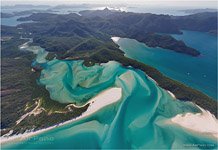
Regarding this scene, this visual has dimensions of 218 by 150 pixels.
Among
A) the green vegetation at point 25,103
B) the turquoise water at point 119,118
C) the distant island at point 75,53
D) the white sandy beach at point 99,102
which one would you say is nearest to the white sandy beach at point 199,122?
the turquoise water at point 119,118

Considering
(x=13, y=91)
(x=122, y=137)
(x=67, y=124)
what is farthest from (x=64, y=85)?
(x=122, y=137)

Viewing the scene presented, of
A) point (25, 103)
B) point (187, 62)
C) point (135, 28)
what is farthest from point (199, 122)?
point (135, 28)

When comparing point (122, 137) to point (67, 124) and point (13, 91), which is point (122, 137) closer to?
point (67, 124)

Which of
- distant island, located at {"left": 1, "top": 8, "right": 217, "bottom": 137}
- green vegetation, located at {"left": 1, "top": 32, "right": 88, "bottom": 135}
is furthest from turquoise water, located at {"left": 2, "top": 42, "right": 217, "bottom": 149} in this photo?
distant island, located at {"left": 1, "top": 8, "right": 217, "bottom": 137}

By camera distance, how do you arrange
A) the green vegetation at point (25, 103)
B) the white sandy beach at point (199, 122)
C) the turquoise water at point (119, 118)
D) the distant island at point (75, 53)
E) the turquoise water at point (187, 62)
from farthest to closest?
the turquoise water at point (187, 62)
the distant island at point (75, 53)
the green vegetation at point (25, 103)
the white sandy beach at point (199, 122)
the turquoise water at point (119, 118)

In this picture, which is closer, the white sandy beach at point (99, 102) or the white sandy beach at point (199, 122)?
the white sandy beach at point (99, 102)

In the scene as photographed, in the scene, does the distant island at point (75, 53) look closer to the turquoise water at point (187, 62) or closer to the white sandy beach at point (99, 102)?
the white sandy beach at point (99, 102)

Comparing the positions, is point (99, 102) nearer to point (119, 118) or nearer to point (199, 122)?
point (119, 118)
